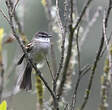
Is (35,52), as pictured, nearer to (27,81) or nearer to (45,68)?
(27,81)

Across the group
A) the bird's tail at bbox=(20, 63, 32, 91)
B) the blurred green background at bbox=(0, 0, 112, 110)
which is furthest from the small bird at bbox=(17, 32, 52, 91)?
the blurred green background at bbox=(0, 0, 112, 110)

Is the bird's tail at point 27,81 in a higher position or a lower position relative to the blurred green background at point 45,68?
higher

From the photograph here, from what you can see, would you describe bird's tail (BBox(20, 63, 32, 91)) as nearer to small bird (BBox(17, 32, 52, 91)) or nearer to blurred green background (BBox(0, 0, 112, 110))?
small bird (BBox(17, 32, 52, 91))

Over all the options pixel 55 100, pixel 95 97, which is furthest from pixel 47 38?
pixel 95 97

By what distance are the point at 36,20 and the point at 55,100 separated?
6.87 meters

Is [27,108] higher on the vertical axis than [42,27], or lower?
lower

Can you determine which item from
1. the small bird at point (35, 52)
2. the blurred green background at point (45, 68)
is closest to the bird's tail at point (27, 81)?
the small bird at point (35, 52)

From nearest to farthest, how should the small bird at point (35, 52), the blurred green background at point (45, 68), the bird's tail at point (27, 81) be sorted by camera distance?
the bird's tail at point (27, 81)
the small bird at point (35, 52)
the blurred green background at point (45, 68)

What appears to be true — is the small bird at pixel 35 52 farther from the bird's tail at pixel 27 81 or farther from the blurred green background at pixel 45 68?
the blurred green background at pixel 45 68

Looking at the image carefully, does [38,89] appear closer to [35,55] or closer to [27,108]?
[35,55]

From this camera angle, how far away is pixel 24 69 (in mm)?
4066

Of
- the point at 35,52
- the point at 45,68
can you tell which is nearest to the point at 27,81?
the point at 35,52

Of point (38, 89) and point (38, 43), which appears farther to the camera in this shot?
point (38, 43)

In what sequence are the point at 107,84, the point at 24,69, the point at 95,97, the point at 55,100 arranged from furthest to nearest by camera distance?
the point at 95,97 < the point at 24,69 < the point at 107,84 < the point at 55,100
